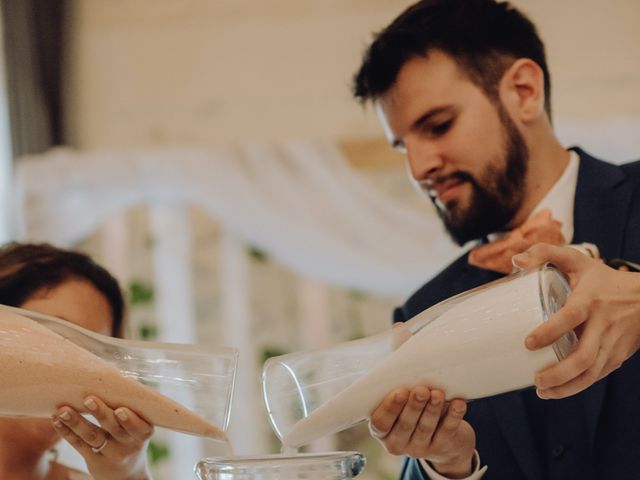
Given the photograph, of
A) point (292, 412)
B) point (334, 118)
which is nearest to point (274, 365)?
point (292, 412)

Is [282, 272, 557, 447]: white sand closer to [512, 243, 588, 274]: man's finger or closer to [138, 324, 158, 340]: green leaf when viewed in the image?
[512, 243, 588, 274]: man's finger

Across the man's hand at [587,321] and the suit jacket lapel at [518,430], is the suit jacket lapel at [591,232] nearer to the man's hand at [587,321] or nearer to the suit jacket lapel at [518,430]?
the suit jacket lapel at [518,430]

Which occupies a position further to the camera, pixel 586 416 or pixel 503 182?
pixel 503 182

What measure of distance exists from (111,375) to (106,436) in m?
0.09

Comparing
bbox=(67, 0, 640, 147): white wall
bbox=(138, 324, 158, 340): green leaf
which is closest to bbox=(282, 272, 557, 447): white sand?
bbox=(138, 324, 158, 340): green leaf

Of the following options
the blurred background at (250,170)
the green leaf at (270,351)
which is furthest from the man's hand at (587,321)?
the green leaf at (270,351)

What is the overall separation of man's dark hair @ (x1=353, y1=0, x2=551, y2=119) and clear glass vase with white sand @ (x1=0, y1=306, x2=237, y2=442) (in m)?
0.74

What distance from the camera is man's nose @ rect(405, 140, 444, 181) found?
4.83 feet

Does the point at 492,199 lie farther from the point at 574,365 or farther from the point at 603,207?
the point at 574,365

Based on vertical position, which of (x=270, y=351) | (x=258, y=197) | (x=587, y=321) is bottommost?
(x=270, y=351)

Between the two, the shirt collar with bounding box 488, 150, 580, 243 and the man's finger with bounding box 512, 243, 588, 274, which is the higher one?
the man's finger with bounding box 512, 243, 588, 274

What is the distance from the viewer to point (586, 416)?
123 centimetres

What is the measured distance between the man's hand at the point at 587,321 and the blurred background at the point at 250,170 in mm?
1796

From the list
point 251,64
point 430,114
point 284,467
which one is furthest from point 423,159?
point 251,64
